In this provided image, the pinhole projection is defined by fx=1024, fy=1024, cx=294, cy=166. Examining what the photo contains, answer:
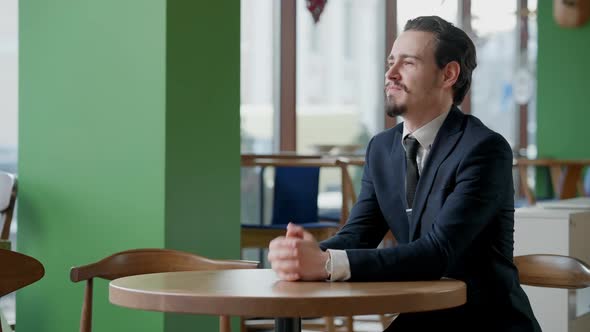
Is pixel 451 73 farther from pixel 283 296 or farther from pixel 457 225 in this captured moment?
pixel 283 296

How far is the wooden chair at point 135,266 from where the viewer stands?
2540mm

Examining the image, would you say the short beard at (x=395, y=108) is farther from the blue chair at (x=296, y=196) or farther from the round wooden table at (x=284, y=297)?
the blue chair at (x=296, y=196)

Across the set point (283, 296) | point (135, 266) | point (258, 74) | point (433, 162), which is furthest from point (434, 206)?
point (258, 74)

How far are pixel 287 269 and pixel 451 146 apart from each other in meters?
0.49

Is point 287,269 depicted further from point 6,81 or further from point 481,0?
point 481,0

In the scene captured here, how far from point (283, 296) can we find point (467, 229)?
0.53m

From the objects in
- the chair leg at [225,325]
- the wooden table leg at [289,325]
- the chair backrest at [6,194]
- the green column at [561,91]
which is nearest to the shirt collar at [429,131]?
the wooden table leg at [289,325]

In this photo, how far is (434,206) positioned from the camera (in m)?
2.15

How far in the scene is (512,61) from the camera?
10.3m

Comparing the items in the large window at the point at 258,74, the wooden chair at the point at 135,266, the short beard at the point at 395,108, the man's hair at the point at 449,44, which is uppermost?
the large window at the point at 258,74

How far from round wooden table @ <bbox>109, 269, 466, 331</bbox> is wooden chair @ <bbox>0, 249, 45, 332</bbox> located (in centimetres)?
30

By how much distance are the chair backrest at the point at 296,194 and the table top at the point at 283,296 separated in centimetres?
350

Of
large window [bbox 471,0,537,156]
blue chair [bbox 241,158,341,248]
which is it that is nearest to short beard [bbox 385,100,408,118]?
blue chair [bbox 241,158,341,248]

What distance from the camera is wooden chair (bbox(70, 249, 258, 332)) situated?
8.33 ft
